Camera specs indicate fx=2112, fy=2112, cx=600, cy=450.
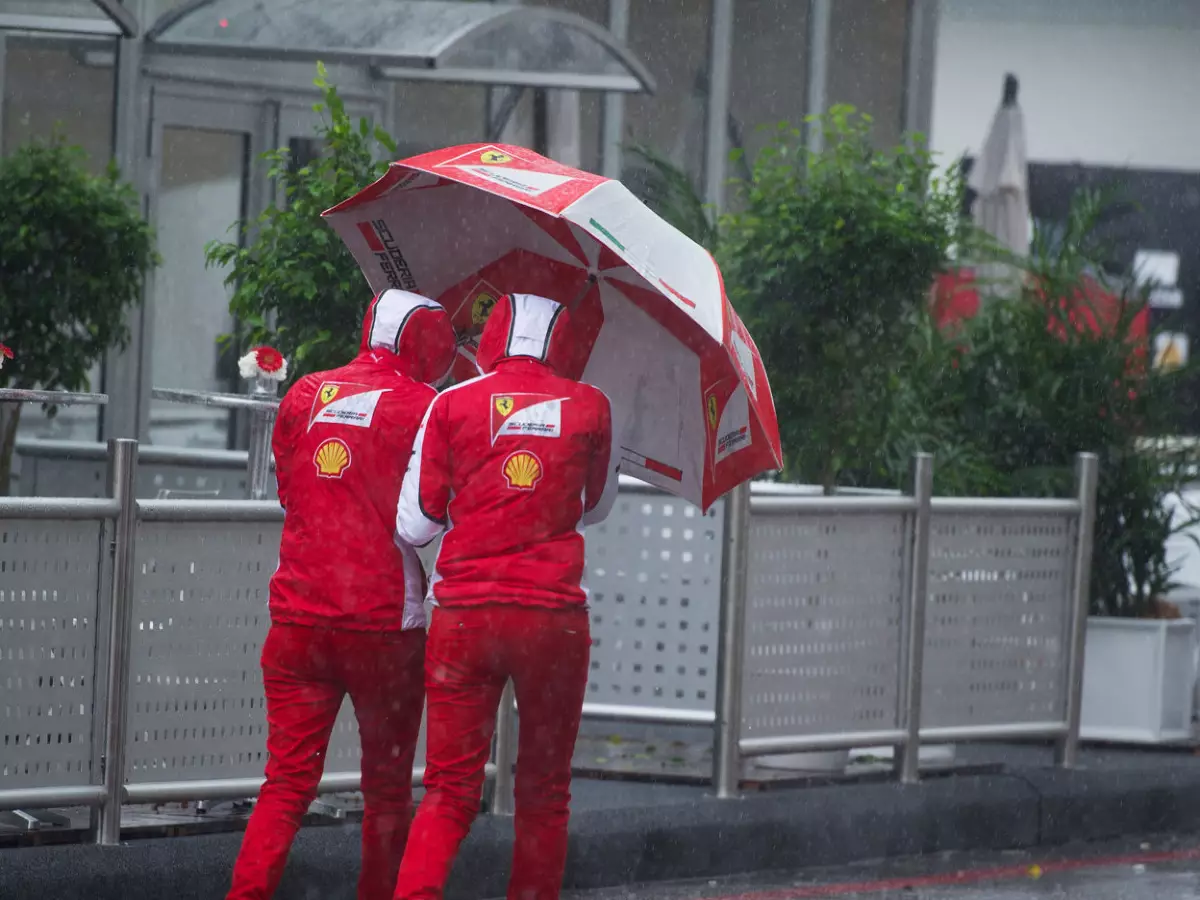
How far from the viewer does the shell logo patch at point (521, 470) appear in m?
5.11

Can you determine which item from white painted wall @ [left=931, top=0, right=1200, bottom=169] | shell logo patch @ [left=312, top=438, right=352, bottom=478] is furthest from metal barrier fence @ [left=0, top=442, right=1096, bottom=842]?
white painted wall @ [left=931, top=0, right=1200, bottom=169]

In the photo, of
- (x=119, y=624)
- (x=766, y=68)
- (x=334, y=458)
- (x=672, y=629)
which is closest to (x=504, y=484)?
(x=334, y=458)

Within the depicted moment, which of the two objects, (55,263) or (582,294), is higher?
(55,263)

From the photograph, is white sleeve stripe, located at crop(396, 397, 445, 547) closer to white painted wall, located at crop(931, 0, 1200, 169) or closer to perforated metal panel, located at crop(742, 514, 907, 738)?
perforated metal panel, located at crop(742, 514, 907, 738)

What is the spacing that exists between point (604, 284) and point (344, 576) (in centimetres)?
111

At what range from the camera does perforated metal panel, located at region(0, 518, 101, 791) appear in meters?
5.91

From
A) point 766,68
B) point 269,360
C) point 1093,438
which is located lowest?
point 1093,438

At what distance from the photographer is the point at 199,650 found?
630 cm

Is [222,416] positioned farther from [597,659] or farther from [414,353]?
[414,353]

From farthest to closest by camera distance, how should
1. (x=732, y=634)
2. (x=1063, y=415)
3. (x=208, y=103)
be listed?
(x=208, y=103) < (x=1063, y=415) < (x=732, y=634)

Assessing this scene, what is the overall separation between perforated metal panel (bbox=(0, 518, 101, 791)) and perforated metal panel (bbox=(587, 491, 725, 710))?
2.64 metres

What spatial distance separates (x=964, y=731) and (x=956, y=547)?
2.35 feet

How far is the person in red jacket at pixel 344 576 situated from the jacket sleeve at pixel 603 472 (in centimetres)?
44

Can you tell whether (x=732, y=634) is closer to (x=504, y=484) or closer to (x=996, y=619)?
(x=996, y=619)
